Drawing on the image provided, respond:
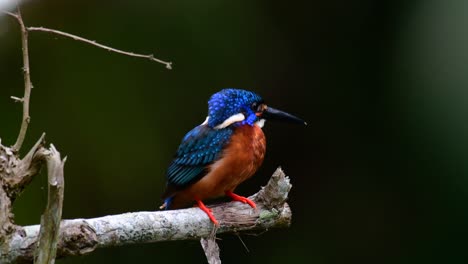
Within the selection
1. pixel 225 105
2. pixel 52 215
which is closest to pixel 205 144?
pixel 225 105

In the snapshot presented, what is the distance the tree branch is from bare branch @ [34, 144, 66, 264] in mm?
87

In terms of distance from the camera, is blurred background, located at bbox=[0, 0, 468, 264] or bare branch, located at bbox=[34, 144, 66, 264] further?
blurred background, located at bbox=[0, 0, 468, 264]

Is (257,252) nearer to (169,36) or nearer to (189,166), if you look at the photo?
(169,36)

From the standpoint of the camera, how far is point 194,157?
3.37m

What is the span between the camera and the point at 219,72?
4992mm

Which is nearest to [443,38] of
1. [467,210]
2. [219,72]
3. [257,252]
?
[467,210]

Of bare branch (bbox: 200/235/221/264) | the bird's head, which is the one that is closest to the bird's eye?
the bird's head

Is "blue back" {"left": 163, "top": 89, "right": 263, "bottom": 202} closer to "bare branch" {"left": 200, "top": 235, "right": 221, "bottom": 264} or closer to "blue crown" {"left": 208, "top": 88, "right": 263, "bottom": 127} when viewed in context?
"blue crown" {"left": 208, "top": 88, "right": 263, "bottom": 127}

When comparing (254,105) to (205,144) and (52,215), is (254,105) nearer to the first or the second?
(205,144)

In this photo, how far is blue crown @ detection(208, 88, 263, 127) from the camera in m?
3.44

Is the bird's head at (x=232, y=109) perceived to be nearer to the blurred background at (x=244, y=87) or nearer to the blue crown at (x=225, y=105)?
the blue crown at (x=225, y=105)

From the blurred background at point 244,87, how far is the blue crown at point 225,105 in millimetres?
1476

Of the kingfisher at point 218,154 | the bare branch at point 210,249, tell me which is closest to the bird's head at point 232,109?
A: the kingfisher at point 218,154

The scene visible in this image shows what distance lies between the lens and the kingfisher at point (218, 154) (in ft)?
11.0
